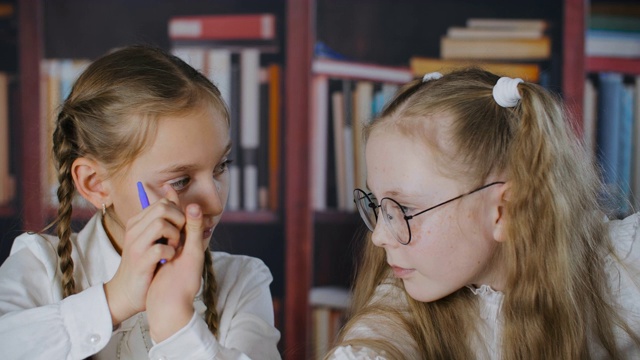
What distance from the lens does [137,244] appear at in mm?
1209

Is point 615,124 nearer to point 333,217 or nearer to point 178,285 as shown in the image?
point 333,217

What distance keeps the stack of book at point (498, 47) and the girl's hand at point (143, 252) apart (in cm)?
147

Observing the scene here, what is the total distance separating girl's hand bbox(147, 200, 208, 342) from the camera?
1.18m

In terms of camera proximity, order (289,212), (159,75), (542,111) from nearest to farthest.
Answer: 1. (542,111)
2. (159,75)
3. (289,212)

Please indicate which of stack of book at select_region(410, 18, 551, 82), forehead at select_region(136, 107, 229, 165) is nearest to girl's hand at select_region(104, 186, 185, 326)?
forehead at select_region(136, 107, 229, 165)

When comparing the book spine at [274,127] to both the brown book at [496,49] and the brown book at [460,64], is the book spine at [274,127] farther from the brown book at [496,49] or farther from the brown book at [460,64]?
the brown book at [496,49]

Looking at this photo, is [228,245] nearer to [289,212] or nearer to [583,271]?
[289,212]

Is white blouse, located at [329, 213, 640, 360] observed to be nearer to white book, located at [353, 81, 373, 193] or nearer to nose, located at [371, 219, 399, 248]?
nose, located at [371, 219, 399, 248]

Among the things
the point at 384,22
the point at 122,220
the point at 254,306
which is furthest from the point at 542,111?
the point at 384,22

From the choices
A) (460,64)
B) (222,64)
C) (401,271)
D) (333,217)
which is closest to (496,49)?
(460,64)

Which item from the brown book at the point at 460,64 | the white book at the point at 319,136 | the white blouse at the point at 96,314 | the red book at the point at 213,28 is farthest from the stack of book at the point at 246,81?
the white blouse at the point at 96,314

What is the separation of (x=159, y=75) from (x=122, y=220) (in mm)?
277

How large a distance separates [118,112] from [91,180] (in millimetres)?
141

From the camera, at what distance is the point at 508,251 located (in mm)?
1340
